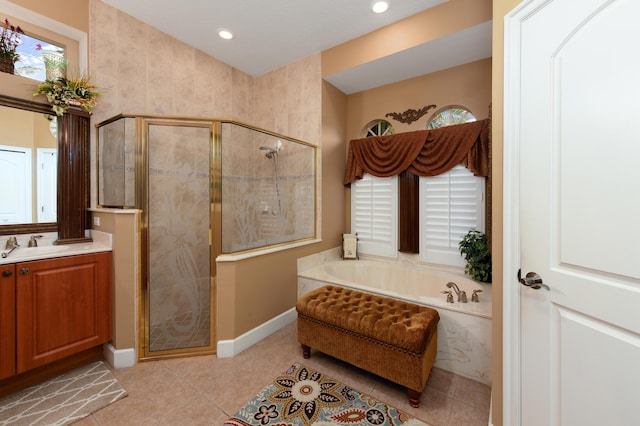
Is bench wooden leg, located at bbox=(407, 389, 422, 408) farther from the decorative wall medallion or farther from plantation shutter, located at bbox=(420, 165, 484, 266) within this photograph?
the decorative wall medallion

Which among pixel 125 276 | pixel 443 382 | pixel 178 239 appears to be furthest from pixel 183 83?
pixel 443 382

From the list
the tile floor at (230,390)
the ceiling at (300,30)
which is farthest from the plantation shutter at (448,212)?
the tile floor at (230,390)

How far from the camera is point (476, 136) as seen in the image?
8.37 ft

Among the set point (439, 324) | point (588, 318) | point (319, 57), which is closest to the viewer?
point (588, 318)

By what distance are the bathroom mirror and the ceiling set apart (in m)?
1.28

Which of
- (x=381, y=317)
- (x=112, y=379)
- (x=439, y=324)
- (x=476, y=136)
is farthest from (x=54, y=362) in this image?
(x=476, y=136)

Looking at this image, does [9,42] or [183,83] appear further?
[183,83]

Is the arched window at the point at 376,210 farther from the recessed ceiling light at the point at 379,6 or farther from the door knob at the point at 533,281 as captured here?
the door knob at the point at 533,281

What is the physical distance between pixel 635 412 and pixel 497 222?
0.80m

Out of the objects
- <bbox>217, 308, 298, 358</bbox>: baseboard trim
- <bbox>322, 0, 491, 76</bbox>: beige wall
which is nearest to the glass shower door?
<bbox>217, 308, 298, 358</bbox>: baseboard trim

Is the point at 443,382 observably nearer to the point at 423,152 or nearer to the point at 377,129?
the point at 423,152

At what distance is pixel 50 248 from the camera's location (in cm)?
194

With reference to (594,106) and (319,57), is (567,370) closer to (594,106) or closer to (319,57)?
(594,106)

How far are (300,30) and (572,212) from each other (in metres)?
2.84
